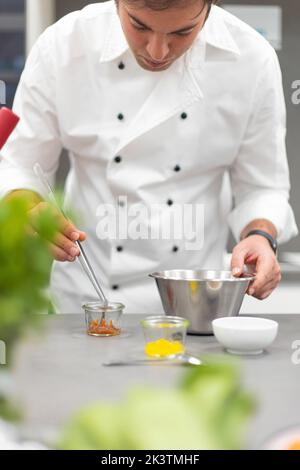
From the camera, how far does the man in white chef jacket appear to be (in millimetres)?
2025

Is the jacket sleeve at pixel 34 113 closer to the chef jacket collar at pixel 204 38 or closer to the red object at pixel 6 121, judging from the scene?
the chef jacket collar at pixel 204 38

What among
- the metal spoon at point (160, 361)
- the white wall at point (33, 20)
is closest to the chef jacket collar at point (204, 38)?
the metal spoon at point (160, 361)

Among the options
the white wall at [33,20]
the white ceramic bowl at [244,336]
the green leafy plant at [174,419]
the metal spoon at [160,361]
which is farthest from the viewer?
the white wall at [33,20]

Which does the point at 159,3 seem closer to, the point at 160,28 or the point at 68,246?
the point at 160,28

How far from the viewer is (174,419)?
1.54 ft

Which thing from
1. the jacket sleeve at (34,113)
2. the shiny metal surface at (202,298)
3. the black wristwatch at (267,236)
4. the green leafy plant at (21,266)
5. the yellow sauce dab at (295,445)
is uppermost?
the jacket sleeve at (34,113)

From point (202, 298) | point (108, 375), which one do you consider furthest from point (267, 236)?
point (108, 375)

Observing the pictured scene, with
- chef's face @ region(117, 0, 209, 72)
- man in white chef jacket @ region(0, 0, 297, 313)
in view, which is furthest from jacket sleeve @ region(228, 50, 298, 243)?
chef's face @ region(117, 0, 209, 72)

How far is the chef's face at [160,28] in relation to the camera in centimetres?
155

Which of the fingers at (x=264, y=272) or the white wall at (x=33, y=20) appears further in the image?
the white wall at (x=33, y=20)

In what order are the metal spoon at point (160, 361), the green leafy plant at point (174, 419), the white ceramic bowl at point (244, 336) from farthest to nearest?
the white ceramic bowl at point (244, 336), the metal spoon at point (160, 361), the green leafy plant at point (174, 419)

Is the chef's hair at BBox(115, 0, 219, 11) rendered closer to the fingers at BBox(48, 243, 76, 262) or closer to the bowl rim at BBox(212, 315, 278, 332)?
the fingers at BBox(48, 243, 76, 262)

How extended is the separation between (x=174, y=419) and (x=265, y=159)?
171cm

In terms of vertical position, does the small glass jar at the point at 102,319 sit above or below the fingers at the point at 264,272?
below
